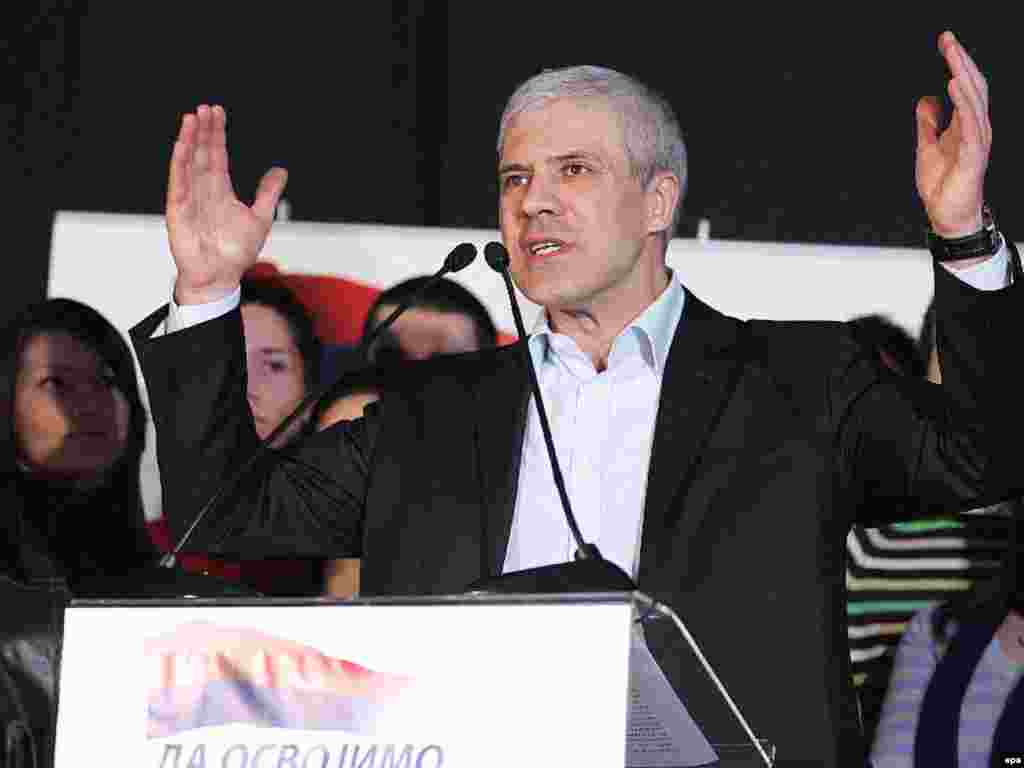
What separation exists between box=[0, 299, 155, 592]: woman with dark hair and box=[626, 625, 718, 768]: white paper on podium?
168 centimetres

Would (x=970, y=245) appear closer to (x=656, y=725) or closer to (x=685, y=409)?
(x=685, y=409)

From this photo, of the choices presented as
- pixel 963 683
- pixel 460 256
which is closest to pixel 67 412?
pixel 460 256

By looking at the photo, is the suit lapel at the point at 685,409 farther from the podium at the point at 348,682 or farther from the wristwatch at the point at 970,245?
the podium at the point at 348,682

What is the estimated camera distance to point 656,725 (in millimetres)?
1621

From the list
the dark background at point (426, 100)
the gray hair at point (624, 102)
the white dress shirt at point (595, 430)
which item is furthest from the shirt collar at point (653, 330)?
the dark background at point (426, 100)

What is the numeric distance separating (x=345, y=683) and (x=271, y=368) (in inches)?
73.3

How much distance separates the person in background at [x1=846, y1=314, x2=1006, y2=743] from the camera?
3068 millimetres

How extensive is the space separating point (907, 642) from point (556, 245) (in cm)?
110

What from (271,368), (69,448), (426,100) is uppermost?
(426,100)

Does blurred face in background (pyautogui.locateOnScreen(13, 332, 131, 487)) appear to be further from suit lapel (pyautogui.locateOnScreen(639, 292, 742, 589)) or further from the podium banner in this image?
the podium banner

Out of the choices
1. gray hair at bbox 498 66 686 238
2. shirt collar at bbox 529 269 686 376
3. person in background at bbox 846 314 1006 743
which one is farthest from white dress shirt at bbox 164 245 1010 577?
person in background at bbox 846 314 1006 743

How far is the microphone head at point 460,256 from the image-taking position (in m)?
1.99

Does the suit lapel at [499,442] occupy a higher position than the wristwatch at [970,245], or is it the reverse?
the wristwatch at [970,245]

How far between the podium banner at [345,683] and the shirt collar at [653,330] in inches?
33.2
